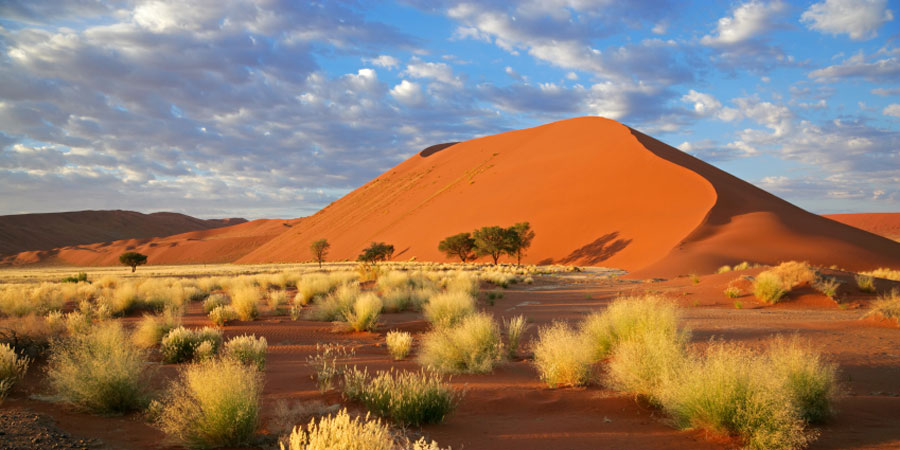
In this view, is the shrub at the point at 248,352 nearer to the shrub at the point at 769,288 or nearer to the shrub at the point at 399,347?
the shrub at the point at 399,347

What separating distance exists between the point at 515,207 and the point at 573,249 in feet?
38.9

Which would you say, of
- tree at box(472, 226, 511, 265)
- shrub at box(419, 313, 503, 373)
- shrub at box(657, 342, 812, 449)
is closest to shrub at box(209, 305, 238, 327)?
shrub at box(419, 313, 503, 373)

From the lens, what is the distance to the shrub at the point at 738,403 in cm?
443

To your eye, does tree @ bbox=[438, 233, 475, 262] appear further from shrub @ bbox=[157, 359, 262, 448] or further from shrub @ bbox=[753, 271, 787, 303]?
shrub @ bbox=[157, 359, 262, 448]

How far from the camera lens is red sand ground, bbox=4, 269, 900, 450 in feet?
16.2

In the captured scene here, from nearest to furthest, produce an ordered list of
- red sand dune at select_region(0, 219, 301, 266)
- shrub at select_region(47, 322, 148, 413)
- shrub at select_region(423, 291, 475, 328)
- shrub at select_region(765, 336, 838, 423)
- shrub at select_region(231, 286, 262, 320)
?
1. shrub at select_region(765, 336, 838, 423)
2. shrub at select_region(47, 322, 148, 413)
3. shrub at select_region(423, 291, 475, 328)
4. shrub at select_region(231, 286, 262, 320)
5. red sand dune at select_region(0, 219, 301, 266)

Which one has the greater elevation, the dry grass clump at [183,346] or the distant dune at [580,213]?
the distant dune at [580,213]

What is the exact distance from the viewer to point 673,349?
6.09 m

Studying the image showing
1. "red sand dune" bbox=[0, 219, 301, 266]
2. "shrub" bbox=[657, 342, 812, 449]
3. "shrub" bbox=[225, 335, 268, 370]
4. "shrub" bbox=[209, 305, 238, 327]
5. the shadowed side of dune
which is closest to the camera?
"shrub" bbox=[657, 342, 812, 449]

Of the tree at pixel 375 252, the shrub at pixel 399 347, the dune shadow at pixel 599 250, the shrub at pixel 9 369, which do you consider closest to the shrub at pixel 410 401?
the shrub at pixel 399 347

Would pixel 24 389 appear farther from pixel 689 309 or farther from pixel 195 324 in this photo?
pixel 689 309

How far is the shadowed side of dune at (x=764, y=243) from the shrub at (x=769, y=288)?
13956mm

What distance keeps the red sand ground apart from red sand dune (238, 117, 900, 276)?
21822 mm

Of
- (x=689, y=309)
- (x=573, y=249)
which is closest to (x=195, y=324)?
(x=689, y=309)
